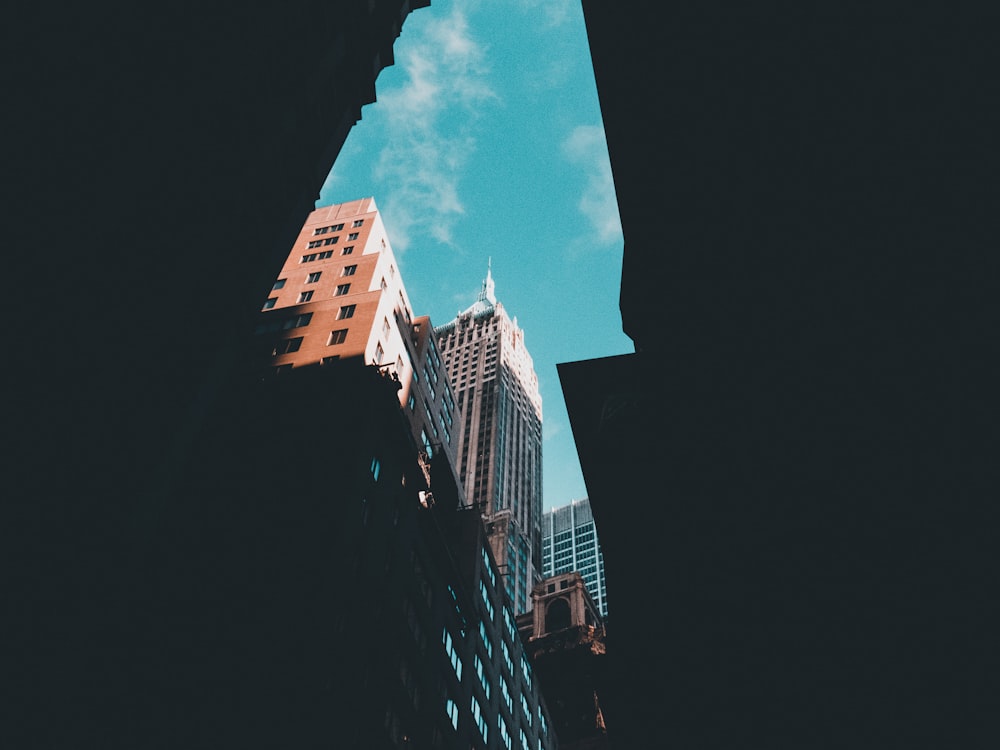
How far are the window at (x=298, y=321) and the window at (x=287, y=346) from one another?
1.98 metres

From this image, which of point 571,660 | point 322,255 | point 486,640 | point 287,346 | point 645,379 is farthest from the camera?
point 322,255

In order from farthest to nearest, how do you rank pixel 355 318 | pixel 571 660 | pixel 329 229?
pixel 329 229 → pixel 355 318 → pixel 571 660

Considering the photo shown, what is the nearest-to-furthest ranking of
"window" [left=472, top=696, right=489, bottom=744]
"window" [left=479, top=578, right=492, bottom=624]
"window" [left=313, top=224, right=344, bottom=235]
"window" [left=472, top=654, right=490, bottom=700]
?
"window" [left=472, top=696, right=489, bottom=744] < "window" [left=472, top=654, right=490, bottom=700] < "window" [left=479, top=578, right=492, bottom=624] < "window" [left=313, top=224, right=344, bottom=235]

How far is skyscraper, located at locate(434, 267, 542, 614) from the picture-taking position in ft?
486

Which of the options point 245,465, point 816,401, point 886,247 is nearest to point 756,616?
point 816,401

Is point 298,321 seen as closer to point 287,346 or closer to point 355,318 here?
point 287,346

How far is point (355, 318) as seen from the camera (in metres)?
54.5

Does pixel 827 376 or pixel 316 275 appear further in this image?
pixel 316 275

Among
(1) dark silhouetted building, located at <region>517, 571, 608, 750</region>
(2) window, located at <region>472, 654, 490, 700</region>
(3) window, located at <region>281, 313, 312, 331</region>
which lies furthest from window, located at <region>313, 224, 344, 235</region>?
(1) dark silhouetted building, located at <region>517, 571, 608, 750</region>

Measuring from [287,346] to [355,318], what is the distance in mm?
5721

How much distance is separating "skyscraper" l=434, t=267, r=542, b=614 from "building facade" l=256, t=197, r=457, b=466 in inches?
3144

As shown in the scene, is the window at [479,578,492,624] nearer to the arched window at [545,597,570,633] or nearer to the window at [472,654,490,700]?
the window at [472,654,490,700]

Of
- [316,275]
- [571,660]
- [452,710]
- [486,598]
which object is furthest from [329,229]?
[571,660]

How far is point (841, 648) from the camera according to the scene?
642 cm
